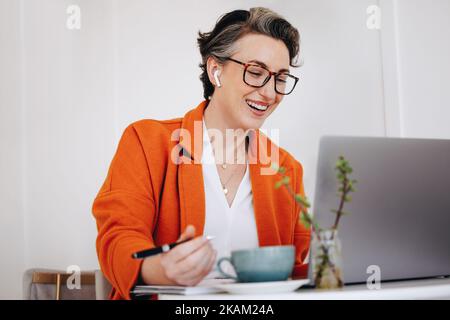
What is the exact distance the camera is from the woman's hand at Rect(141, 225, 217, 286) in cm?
100

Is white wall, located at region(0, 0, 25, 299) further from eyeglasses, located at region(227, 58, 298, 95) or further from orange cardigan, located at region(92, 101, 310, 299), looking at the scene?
eyeglasses, located at region(227, 58, 298, 95)

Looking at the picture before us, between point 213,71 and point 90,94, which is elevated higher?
point 90,94

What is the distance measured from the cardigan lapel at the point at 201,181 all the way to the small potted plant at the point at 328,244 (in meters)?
0.54

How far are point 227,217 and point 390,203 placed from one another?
627mm

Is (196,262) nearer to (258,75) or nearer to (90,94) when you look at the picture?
(258,75)

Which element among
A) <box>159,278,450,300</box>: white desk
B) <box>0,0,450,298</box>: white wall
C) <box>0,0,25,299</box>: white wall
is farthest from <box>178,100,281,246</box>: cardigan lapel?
<box>0,0,25,299</box>: white wall

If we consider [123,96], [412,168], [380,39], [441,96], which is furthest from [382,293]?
[123,96]

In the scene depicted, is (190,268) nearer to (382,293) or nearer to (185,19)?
(382,293)

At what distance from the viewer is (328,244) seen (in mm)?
1019

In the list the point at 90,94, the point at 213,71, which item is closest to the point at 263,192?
the point at 213,71

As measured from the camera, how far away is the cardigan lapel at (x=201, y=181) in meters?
1.53

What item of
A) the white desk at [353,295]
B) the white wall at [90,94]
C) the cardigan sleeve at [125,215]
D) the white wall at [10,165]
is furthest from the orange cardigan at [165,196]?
the white wall at [10,165]

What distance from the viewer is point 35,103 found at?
10.3 feet

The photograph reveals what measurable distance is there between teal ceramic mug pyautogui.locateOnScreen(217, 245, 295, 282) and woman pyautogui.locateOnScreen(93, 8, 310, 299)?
32 centimetres
